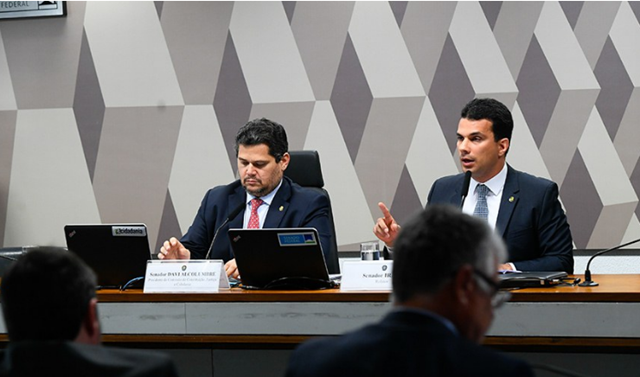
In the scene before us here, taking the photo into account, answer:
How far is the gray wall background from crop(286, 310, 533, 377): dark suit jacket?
3509mm

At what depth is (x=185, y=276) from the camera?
9.67 ft

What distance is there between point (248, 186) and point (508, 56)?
5.75 ft

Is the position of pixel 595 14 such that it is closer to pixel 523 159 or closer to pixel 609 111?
pixel 609 111

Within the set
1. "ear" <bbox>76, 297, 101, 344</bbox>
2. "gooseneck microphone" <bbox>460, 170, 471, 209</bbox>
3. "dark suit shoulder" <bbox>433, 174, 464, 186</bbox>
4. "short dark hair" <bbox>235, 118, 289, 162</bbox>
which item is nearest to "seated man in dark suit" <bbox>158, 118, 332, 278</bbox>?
"short dark hair" <bbox>235, 118, 289, 162</bbox>

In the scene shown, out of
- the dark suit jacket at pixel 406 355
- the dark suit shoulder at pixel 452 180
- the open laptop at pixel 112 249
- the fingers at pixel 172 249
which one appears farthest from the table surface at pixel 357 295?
the dark suit jacket at pixel 406 355

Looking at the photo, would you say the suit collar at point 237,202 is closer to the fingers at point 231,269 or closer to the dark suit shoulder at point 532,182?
the fingers at point 231,269

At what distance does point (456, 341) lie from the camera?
1191 millimetres

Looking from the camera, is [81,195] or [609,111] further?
[81,195]

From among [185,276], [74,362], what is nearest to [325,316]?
[185,276]

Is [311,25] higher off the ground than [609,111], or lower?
higher

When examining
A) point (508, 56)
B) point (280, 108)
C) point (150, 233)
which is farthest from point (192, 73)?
point (508, 56)

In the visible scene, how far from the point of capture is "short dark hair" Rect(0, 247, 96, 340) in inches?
52.8

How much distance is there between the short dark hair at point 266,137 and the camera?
374cm

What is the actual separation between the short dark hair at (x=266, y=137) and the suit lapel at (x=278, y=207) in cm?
15
